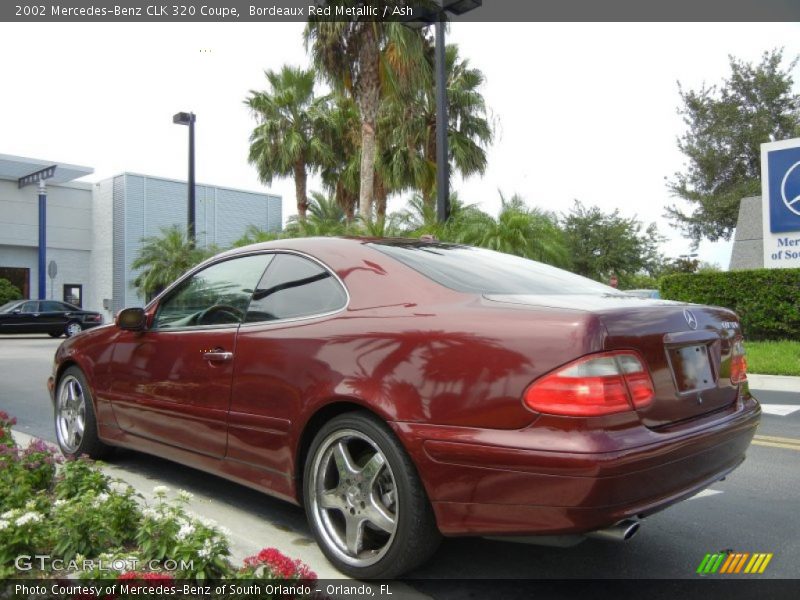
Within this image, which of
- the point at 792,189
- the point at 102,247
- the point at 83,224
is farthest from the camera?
the point at 83,224

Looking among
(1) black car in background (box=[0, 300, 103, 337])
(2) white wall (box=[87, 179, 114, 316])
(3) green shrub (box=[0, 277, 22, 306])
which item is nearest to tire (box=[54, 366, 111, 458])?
(1) black car in background (box=[0, 300, 103, 337])

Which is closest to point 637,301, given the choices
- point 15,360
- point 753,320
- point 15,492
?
point 15,492

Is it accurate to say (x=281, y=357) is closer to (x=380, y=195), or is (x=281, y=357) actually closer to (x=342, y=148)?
(x=380, y=195)

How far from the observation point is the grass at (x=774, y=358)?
1033 centimetres

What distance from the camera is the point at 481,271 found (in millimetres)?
3359

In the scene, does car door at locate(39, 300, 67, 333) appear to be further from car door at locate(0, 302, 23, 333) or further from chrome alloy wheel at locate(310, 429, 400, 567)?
chrome alloy wheel at locate(310, 429, 400, 567)

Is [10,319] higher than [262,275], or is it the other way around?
[262,275]

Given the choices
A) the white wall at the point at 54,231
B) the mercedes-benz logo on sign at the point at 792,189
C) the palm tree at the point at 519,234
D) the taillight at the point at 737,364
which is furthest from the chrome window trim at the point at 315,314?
the white wall at the point at 54,231

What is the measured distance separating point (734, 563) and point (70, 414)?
4295 millimetres

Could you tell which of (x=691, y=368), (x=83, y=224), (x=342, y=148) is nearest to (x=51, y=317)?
(x=83, y=224)

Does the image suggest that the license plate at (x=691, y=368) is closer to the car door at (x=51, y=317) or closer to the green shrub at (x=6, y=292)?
the car door at (x=51, y=317)

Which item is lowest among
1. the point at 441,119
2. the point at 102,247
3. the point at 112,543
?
the point at 112,543

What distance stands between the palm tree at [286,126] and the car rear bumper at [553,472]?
2241 cm

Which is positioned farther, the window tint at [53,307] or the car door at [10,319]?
the window tint at [53,307]
